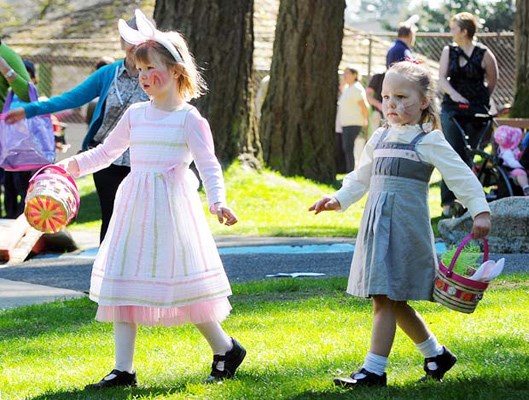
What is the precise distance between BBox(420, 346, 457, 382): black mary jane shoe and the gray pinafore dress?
303 millimetres

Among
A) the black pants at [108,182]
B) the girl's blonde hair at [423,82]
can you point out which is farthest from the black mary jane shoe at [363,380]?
the black pants at [108,182]

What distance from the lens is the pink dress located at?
5.19m

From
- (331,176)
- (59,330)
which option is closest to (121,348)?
(59,330)

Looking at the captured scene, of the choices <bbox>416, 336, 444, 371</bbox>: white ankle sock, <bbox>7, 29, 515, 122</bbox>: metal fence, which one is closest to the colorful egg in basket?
<bbox>416, 336, 444, 371</bbox>: white ankle sock

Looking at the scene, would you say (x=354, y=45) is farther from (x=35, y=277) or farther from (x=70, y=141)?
(x=35, y=277)

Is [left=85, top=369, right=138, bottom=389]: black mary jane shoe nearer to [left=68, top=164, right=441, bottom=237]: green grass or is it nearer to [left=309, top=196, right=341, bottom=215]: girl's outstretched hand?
[left=309, top=196, right=341, bottom=215]: girl's outstretched hand

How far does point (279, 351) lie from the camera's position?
591 cm

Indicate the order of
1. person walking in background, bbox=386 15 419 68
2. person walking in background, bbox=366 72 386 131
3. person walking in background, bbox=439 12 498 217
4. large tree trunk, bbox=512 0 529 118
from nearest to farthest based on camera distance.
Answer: person walking in background, bbox=439 12 498 217 → person walking in background, bbox=386 15 419 68 → large tree trunk, bbox=512 0 529 118 → person walking in background, bbox=366 72 386 131

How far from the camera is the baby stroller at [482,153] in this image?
12133 millimetres

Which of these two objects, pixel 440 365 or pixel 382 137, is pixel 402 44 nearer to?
pixel 382 137

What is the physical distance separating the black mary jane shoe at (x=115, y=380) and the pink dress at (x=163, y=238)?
0.23 metres

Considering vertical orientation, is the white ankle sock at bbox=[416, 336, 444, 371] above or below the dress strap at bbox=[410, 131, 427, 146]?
below

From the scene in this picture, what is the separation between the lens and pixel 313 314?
6984mm

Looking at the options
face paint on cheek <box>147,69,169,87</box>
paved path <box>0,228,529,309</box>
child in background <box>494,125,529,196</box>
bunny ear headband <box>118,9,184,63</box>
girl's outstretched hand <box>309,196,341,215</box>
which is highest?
bunny ear headband <box>118,9,184,63</box>
